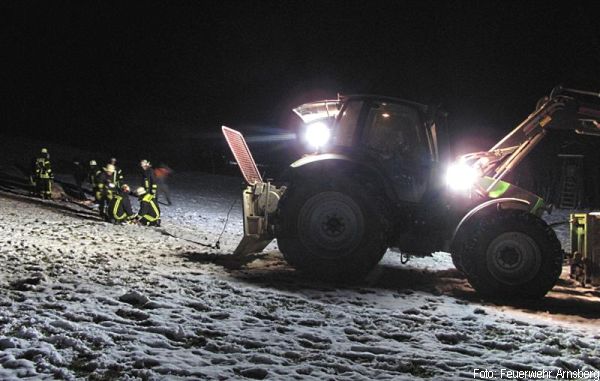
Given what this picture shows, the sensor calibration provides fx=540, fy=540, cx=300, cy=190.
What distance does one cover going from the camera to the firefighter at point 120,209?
13.2 metres

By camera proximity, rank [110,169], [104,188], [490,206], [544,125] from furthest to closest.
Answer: [110,169] < [104,188] < [544,125] < [490,206]

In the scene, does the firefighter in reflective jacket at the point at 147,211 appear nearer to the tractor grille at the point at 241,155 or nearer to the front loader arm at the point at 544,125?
the tractor grille at the point at 241,155

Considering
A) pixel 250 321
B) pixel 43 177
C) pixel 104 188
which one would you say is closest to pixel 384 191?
pixel 250 321

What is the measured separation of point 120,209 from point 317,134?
23.1ft

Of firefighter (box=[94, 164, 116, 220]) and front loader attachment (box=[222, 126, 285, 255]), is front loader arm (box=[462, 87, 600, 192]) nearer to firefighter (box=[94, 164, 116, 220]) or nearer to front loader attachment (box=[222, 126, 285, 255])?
front loader attachment (box=[222, 126, 285, 255])

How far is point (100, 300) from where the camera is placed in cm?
589

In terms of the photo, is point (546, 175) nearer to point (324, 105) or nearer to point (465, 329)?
point (324, 105)

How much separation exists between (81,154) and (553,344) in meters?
32.9

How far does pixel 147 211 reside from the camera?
13367mm

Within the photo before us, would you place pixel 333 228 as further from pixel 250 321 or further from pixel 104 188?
pixel 104 188

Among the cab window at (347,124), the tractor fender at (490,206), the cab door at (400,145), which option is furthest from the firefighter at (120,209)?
the tractor fender at (490,206)

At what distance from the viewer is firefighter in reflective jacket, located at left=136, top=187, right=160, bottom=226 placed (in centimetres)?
1336

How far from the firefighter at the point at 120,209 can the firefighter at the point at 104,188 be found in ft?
1.29

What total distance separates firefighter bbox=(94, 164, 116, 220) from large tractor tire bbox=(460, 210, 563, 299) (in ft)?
31.5
